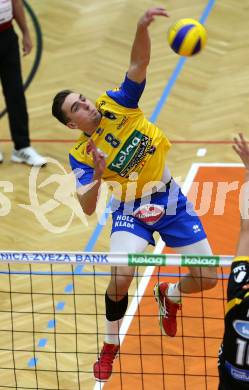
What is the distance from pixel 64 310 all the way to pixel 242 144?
3464 millimetres

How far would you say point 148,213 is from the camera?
8.27m

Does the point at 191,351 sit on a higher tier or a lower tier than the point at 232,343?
lower

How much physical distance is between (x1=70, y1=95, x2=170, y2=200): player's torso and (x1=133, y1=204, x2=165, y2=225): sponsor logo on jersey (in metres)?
0.13

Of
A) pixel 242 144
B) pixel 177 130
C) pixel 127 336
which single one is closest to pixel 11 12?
pixel 177 130

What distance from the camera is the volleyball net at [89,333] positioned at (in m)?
8.68

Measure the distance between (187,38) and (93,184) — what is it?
1.46 metres

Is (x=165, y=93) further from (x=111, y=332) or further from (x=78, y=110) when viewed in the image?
(x=111, y=332)

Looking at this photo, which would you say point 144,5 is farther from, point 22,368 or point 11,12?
point 22,368

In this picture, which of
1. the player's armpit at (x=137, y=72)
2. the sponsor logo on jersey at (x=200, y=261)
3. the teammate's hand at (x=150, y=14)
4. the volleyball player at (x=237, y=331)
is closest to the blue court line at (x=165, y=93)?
the player's armpit at (x=137, y=72)

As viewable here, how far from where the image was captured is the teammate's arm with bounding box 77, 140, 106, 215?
24.6 feet

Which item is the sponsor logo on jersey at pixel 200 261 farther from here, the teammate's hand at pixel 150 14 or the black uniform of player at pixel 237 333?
the teammate's hand at pixel 150 14

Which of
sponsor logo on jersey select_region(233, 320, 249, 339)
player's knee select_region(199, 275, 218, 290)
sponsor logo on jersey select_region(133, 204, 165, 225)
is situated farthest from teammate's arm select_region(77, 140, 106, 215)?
sponsor logo on jersey select_region(233, 320, 249, 339)

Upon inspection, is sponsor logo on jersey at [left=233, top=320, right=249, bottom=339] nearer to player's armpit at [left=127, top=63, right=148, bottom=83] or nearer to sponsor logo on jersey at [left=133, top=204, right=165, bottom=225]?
sponsor logo on jersey at [left=133, top=204, right=165, bottom=225]

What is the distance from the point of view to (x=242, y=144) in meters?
6.65
